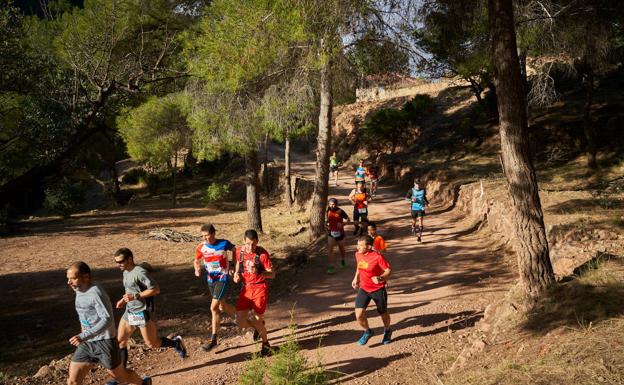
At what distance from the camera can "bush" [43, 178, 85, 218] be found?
25172 millimetres

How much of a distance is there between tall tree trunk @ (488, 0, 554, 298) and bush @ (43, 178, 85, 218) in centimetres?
2528

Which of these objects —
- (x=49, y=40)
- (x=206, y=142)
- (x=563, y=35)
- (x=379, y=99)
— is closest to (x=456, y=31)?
(x=563, y=35)

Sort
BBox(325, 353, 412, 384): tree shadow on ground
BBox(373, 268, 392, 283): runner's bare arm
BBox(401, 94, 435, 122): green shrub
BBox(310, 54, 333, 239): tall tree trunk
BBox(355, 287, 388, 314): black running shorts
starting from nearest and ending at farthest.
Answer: BBox(325, 353, 412, 384): tree shadow on ground < BBox(373, 268, 392, 283): runner's bare arm < BBox(355, 287, 388, 314): black running shorts < BBox(310, 54, 333, 239): tall tree trunk < BBox(401, 94, 435, 122): green shrub

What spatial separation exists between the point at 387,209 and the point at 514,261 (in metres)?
8.11

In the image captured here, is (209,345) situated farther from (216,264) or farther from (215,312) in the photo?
(216,264)

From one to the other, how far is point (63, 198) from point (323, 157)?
18.8m

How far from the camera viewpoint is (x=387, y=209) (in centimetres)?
1755

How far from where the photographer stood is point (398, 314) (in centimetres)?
798

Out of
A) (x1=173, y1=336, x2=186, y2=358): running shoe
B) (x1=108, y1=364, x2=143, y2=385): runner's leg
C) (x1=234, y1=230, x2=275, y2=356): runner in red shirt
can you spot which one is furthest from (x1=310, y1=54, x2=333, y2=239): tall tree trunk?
(x1=108, y1=364, x2=143, y2=385): runner's leg

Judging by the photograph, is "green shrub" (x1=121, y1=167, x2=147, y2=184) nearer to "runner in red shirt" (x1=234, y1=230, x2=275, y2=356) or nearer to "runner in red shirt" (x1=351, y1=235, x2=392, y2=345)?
"runner in red shirt" (x1=234, y1=230, x2=275, y2=356)

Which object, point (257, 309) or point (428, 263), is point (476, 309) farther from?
point (257, 309)

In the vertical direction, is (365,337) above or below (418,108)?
below

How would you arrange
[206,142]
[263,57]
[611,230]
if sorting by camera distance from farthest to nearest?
1. [206,142]
2. [263,57]
3. [611,230]

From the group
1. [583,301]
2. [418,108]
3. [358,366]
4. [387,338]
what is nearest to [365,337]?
[387,338]
